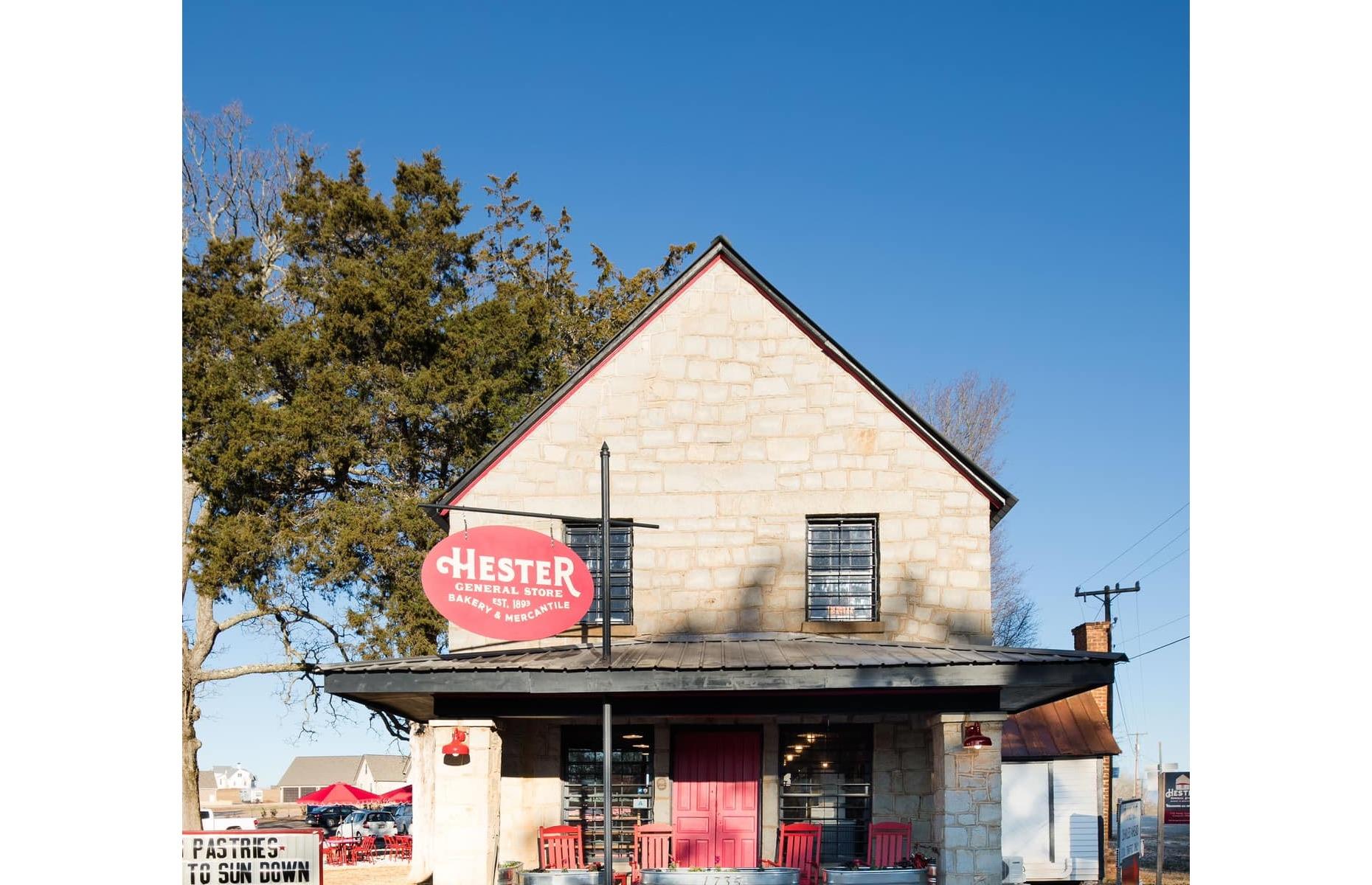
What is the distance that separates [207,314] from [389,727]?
990 cm

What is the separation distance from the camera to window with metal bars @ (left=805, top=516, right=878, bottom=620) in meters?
13.4

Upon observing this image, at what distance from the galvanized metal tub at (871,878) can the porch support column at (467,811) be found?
3.66 metres

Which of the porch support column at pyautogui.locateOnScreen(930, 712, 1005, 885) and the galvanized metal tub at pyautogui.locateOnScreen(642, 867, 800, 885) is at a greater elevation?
the porch support column at pyautogui.locateOnScreen(930, 712, 1005, 885)

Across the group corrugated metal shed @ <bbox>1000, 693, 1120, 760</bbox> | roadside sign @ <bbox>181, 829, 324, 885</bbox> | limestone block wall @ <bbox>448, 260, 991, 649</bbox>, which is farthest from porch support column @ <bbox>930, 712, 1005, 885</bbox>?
corrugated metal shed @ <bbox>1000, 693, 1120, 760</bbox>

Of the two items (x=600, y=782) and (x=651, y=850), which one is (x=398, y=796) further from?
(x=651, y=850)

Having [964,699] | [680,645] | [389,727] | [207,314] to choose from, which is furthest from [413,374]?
[964,699]

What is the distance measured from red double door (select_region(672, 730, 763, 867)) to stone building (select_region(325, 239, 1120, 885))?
0.02 m

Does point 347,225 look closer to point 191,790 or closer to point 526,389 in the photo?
point 526,389

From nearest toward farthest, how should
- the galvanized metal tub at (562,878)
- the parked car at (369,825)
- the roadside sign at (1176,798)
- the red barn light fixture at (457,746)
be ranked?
1. the galvanized metal tub at (562,878)
2. the red barn light fixture at (457,746)
3. the roadside sign at (1176,798)
4. the parked car at (369,825)

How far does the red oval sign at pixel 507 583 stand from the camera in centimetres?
1082

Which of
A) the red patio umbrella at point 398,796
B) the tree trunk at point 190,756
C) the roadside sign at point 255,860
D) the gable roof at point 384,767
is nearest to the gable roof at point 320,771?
the gable roof at point 384,767

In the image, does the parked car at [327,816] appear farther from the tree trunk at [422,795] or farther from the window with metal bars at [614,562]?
the window with metal bars at [614,562]

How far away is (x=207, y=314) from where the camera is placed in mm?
24172

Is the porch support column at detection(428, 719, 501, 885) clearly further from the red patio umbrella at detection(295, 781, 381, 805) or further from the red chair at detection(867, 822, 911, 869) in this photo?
the red patio umbrella at detection(295, 781, 381, 805)
